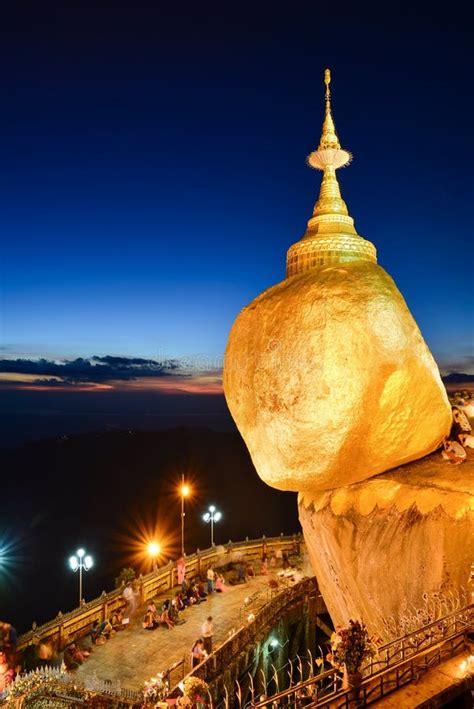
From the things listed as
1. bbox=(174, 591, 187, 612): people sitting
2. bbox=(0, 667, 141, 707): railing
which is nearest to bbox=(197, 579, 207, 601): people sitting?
bbox=(174, 591, 187, 612): people sitting

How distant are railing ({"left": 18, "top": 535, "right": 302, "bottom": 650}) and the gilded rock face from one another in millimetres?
9982

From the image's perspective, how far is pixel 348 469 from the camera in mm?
10562

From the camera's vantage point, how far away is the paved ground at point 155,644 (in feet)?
47.0

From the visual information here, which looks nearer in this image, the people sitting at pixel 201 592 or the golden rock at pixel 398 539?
the golden rock at pixel 398 539

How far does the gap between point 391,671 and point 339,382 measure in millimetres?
5007

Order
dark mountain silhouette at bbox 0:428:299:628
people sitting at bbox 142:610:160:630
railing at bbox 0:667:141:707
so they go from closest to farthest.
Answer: railing at bbox 0:667:141:707, people sitting at bbox 142:610:160:630, dark mountain silhouette at bbox 0:428:299:628

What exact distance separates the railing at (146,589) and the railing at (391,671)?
10.9m

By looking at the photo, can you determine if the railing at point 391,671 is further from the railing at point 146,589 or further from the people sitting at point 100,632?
the railing at point 146,589

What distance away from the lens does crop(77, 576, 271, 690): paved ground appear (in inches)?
564

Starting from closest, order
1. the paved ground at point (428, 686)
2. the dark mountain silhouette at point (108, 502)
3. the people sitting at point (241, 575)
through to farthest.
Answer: the paved ground at point (428, 686)
the people sitting at point (241, 575)
the dark mountain silhouette at point (108, 502)

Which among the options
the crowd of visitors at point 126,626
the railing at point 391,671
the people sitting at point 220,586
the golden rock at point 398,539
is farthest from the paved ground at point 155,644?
the railing at point 391,671

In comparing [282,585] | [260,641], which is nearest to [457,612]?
[260,641]

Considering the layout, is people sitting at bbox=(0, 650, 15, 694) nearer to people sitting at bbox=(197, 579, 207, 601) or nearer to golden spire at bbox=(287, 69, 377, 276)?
people sitting at bbox=(197, 579, 207, 601)

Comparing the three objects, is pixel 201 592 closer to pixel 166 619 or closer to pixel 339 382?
pixel 166 619
